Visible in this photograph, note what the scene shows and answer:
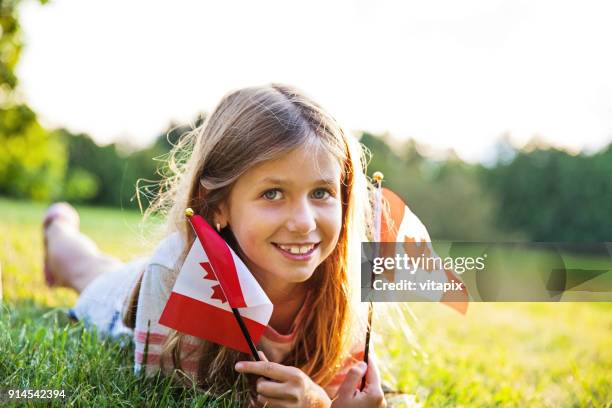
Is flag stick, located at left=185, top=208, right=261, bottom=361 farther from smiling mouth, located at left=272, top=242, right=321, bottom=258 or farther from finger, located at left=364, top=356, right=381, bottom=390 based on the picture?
finger, located at left=364, top=356, right=381, bottom=390

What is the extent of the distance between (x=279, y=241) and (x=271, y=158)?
0.22m

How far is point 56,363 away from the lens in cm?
168

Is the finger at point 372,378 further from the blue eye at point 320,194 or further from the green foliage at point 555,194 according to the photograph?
the green foliage at point 555,194

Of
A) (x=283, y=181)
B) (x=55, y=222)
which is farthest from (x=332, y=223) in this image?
(x=55, y=222)

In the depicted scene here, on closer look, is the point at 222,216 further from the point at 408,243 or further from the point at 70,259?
the point at 70,259

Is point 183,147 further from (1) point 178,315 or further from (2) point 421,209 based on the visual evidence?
(2) point 421,209

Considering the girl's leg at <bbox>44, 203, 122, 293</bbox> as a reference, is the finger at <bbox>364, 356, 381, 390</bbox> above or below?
below

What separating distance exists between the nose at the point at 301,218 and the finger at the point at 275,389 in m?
0.39

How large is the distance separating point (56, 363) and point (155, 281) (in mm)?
362

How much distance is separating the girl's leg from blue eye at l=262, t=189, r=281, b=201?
69.6 inches

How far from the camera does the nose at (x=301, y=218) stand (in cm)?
163

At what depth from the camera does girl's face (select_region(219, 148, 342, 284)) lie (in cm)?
165

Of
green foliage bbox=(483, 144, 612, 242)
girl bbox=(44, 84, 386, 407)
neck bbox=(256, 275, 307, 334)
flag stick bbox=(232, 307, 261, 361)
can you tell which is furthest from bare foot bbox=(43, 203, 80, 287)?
green foliage bbox=(483, 144, 612, 242)

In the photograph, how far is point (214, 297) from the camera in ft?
5.63
